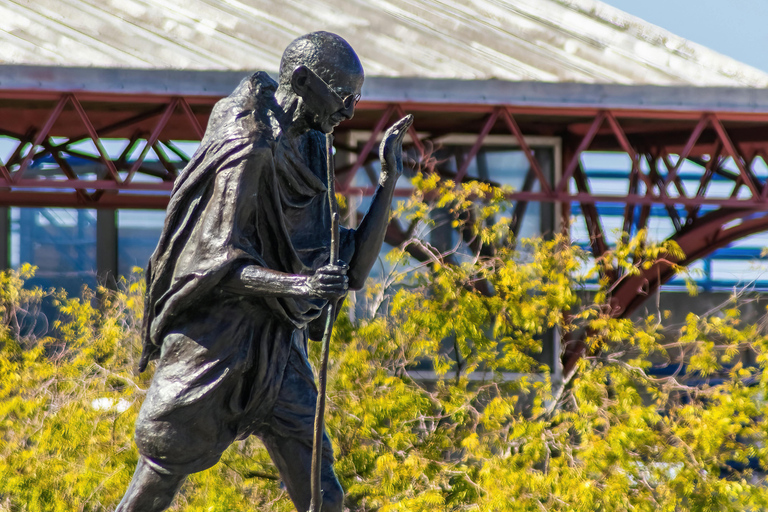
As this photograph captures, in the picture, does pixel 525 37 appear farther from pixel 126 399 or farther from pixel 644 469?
pixel 126 399

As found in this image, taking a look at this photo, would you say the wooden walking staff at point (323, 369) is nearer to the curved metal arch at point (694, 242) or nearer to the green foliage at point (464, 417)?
the green foliage at point (464, 417)

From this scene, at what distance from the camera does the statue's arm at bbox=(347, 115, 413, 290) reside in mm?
3334

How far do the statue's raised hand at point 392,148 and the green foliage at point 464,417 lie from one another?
6.72m

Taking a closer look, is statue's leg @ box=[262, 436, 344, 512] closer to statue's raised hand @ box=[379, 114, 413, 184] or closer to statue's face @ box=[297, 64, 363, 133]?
statue's raised hand @ box=[379, 114, 413, 184]

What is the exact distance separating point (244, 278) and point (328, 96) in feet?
2.05

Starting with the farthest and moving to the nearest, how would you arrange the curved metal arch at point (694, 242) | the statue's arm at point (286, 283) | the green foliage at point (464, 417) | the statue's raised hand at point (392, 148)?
the curved metal arch at point (694, 242) < the green foliage at point (464, 417) < the statue's raised hand at point (392, 148) < the statue's arm at point (286, 283)

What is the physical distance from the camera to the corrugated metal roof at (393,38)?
11883 millimetres

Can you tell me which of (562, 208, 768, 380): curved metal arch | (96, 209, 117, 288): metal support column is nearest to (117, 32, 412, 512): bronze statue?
(562, 208, 768, 380): curved metal arch

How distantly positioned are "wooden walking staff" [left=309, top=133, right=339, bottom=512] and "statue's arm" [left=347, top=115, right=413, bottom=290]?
0.19 meters

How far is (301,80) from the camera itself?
3197mm

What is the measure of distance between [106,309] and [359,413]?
4.33 metres

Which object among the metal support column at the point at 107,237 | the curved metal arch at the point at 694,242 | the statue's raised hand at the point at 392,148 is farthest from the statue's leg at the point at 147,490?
the metal support column at the point at 107,237

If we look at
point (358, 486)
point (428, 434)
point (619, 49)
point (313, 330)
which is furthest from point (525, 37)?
point (313, 330)

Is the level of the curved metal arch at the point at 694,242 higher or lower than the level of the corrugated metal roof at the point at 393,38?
lower
